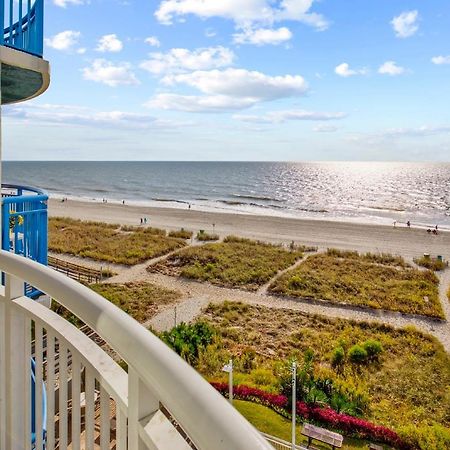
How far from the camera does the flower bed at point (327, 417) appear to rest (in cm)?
826

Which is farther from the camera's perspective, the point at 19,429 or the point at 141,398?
the point at 19,429

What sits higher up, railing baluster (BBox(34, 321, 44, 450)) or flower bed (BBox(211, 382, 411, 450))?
railing baluster (BBox(34, 321, 44, 450))

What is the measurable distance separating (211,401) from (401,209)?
2266 inches

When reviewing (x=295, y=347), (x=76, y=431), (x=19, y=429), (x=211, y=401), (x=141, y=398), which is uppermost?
(x=211, y=401)

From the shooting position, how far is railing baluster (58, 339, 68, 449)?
145 cm

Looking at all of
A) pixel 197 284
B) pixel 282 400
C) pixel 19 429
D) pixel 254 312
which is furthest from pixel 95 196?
pixel 19 429

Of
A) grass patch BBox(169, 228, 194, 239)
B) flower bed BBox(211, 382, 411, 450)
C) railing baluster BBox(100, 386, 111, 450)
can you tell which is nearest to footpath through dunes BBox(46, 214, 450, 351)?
flower bed BBox(211, 382, 411, 450)

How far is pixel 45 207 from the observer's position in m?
4.05

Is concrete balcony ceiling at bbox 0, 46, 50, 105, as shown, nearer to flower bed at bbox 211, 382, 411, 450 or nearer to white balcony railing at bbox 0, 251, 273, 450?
white balcony railing at bbox 0, 251, 273, 450

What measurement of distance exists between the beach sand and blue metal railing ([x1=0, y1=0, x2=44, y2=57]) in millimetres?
27512

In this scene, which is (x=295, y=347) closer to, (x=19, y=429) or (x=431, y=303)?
(x=431, y=303)

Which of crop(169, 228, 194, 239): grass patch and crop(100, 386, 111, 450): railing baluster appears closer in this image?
crop(100, 386, 111, 450): railing baluster

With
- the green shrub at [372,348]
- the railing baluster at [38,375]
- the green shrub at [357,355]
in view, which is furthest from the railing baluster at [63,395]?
the green shrub at [372,348]

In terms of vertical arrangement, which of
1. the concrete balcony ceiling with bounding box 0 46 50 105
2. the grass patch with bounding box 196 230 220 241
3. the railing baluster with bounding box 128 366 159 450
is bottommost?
the grass patch with bounding box 196 230 220 241
